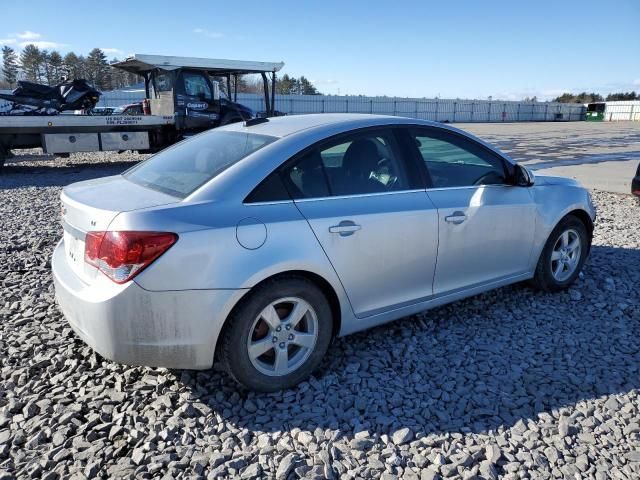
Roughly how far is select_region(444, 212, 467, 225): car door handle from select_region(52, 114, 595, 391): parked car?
10mm

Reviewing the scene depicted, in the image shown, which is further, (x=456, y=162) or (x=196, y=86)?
(x=196, y=86)

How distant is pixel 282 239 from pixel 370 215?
2.10ft

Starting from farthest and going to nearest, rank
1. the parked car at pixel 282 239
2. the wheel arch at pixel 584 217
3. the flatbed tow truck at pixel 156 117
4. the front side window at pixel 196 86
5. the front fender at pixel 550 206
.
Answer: the front side window at pixel 196 86 → the flatbed tow truck at pixel 156 117 → the wheel arch at pixel 584 217 → the front fender at pixel 550 206 → the parked car at pixel 282 239

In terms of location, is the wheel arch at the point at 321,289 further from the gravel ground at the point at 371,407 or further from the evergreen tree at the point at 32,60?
the evergreen tree at the point at 32,60

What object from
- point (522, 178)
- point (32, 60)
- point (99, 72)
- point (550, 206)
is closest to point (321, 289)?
point (522, 178)

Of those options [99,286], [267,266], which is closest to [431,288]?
[267,266]

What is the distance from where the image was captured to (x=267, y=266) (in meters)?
2.65

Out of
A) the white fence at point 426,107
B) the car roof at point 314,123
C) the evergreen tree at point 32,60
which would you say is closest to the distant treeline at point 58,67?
the evergreen tree at point 32,60

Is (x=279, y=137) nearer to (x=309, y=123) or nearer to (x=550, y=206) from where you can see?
(x=309, y=123)

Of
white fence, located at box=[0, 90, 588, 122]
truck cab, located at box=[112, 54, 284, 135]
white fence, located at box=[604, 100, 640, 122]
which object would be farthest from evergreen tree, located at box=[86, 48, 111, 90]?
white fence, located at box=[604, 100, 640, 122]

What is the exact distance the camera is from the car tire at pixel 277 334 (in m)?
2.70

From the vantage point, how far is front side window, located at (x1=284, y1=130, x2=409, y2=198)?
9.77ft

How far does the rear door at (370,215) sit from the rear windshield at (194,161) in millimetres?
400

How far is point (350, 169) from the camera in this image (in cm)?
327
